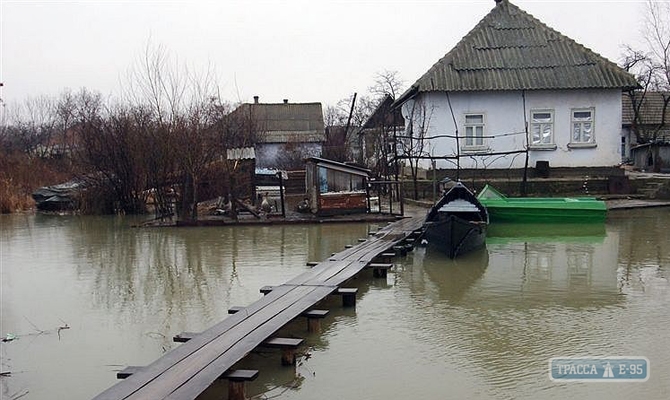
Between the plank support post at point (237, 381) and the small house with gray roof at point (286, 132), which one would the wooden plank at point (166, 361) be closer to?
the plank support post at point (237, 381)

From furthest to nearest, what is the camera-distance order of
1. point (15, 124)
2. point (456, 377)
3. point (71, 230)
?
1. point (15, 124)
2. point (71, 230)
3. point (456, 377)

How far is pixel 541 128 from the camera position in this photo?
22391 millimetres

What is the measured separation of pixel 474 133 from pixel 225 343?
712 inches

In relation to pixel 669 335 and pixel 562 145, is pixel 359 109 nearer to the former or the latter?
pixel 562 145

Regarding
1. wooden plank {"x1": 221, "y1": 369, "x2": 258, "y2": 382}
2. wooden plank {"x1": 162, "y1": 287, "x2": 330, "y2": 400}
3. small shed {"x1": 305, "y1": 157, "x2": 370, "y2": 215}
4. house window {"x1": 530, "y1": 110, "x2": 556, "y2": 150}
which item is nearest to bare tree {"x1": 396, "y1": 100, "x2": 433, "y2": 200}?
small shed {"x1": 305, "y1": 157, "x2": 370, "y2": 215}

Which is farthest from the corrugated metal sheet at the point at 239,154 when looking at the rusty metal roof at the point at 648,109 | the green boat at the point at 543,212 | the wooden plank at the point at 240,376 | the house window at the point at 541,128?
the rusty metal roof at the point at 648,109

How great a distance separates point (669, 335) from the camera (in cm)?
641

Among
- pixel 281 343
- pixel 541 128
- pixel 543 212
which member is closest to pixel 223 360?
pixel 281 343

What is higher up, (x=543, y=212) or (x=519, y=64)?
(x=519, y=64)

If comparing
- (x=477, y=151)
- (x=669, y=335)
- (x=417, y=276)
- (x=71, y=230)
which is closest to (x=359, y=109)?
(x=477, y=151)

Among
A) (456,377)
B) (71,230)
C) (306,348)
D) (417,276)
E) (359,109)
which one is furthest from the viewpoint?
(359,109)

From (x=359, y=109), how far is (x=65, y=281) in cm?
3082

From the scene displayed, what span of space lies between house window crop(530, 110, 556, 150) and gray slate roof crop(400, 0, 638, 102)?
0.99 metres

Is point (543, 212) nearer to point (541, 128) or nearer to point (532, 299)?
point (541, 128)
